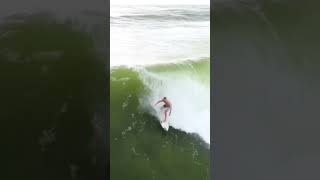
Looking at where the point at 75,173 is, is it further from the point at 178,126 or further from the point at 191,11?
the point at 191,11

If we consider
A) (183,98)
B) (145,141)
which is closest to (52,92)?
(145,141)

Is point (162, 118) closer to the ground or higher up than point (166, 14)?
closer to the ground

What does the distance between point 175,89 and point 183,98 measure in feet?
0.22

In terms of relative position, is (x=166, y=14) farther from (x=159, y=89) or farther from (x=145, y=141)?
(x=145, y=141)

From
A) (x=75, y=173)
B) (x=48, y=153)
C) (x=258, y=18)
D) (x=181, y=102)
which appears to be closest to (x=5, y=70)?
(x=48, y=153)

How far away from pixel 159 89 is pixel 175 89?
0.29 feet

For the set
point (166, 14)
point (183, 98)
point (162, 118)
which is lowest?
point (162, 118)

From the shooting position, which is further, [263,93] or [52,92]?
[263,93]

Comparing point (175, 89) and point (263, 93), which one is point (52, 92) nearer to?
point (175, 89)

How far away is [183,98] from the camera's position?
225cm

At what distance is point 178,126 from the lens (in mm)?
2252

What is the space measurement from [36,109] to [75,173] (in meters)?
0.39

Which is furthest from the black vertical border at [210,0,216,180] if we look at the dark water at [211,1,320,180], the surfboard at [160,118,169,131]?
the surfboard at [160,118,169,131]

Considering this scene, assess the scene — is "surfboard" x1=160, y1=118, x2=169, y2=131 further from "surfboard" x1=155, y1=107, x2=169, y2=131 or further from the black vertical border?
the black vertical border
